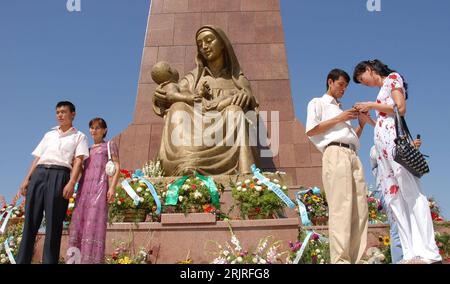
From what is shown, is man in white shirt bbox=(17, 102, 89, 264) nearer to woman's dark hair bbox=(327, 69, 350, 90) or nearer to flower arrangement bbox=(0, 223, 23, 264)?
flower arrangement bbox=(0, 223, 23, 264)

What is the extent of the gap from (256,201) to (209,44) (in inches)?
141

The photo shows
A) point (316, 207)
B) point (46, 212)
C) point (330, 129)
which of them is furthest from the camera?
point (316, 207)

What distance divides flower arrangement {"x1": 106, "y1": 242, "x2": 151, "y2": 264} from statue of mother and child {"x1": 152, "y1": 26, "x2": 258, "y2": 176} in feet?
5.60

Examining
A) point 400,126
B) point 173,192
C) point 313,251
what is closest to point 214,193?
point 173,192

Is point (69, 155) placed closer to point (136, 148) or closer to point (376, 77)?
point (376, 77)

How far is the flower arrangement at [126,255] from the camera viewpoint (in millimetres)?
5086

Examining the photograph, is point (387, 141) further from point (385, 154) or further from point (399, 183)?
point (399, 183)

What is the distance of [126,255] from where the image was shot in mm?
5234

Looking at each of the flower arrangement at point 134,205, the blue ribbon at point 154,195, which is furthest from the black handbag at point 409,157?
the flower arrangement at point 134,205

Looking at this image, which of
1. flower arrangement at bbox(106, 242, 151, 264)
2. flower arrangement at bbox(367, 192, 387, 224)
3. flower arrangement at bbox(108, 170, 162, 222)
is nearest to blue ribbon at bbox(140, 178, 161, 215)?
flower arrangement at bbox(108, 170, 162, 222)

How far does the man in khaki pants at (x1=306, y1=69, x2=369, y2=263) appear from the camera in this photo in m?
3.66

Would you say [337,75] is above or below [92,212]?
above

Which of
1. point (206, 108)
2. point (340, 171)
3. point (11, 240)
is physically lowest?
point (11, 240)
